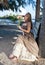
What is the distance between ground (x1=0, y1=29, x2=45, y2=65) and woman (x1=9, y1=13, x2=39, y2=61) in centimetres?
6

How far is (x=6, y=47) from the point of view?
256 centimetres

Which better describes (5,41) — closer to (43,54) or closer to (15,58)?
(15,58)

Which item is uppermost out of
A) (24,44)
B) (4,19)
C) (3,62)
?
(4,19)

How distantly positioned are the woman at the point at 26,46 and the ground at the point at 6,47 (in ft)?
0.20

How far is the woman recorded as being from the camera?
2.40m

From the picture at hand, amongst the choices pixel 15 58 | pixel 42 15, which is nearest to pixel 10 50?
pixel 15 58

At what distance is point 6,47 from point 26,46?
0.84ft

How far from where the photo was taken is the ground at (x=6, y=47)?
234 centimetres

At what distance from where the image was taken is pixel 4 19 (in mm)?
2643

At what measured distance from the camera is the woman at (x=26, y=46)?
94.4 inches

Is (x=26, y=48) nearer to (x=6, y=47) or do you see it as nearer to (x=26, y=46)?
(x=26, y=46)

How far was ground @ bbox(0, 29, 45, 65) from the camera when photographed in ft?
7.69

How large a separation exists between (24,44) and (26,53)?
→ 12 centimetres

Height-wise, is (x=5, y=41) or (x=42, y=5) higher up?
(x=42, y=5)
